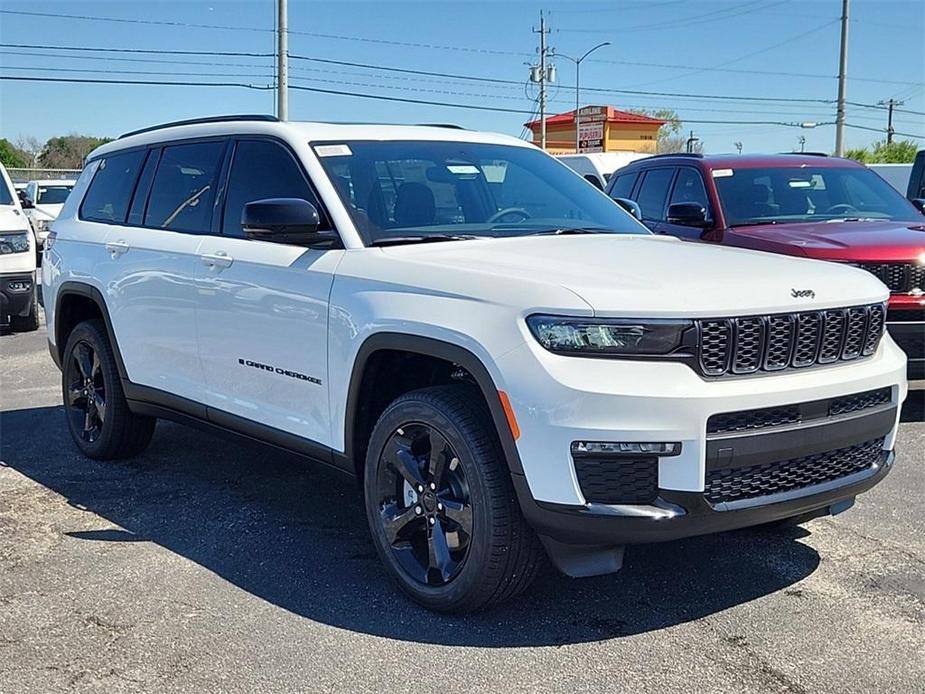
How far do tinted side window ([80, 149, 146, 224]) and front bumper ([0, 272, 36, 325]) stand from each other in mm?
4963

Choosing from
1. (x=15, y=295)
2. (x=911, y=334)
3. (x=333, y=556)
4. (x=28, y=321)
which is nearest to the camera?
(x=333, y=556)

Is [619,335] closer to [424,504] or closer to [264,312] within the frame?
[424,504]

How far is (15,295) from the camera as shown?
36.1ft

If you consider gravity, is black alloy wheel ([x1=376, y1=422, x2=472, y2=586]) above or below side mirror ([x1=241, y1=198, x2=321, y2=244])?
below

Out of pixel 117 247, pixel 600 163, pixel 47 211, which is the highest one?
pixel 600 163

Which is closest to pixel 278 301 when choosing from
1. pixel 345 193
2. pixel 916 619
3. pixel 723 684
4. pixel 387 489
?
pixel 345 193

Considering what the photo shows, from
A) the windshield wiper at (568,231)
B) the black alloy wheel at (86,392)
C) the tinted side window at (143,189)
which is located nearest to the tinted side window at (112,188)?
the tinted side window at (143,189)

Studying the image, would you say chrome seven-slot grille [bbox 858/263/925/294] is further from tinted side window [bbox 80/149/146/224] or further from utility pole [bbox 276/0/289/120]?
utility pole [bbox 276/0/289/120]

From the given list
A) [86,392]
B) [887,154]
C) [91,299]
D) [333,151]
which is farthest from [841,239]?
[887,154]

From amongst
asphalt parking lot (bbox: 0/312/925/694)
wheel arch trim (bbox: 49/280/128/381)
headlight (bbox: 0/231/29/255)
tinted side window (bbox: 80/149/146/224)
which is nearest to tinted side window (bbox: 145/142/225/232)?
tinted side window (bbox: 80/149/146/224)

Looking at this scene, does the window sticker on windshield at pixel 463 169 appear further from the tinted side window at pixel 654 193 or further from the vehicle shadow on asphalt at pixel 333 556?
the tinted side window at pixel 654 193

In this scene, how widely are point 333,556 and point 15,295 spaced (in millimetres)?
7834

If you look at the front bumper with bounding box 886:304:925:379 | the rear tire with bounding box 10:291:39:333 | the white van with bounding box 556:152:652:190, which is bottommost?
the rear tire with bounding box 10:291:39:333

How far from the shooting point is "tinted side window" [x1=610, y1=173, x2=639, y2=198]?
9984 millimetres
